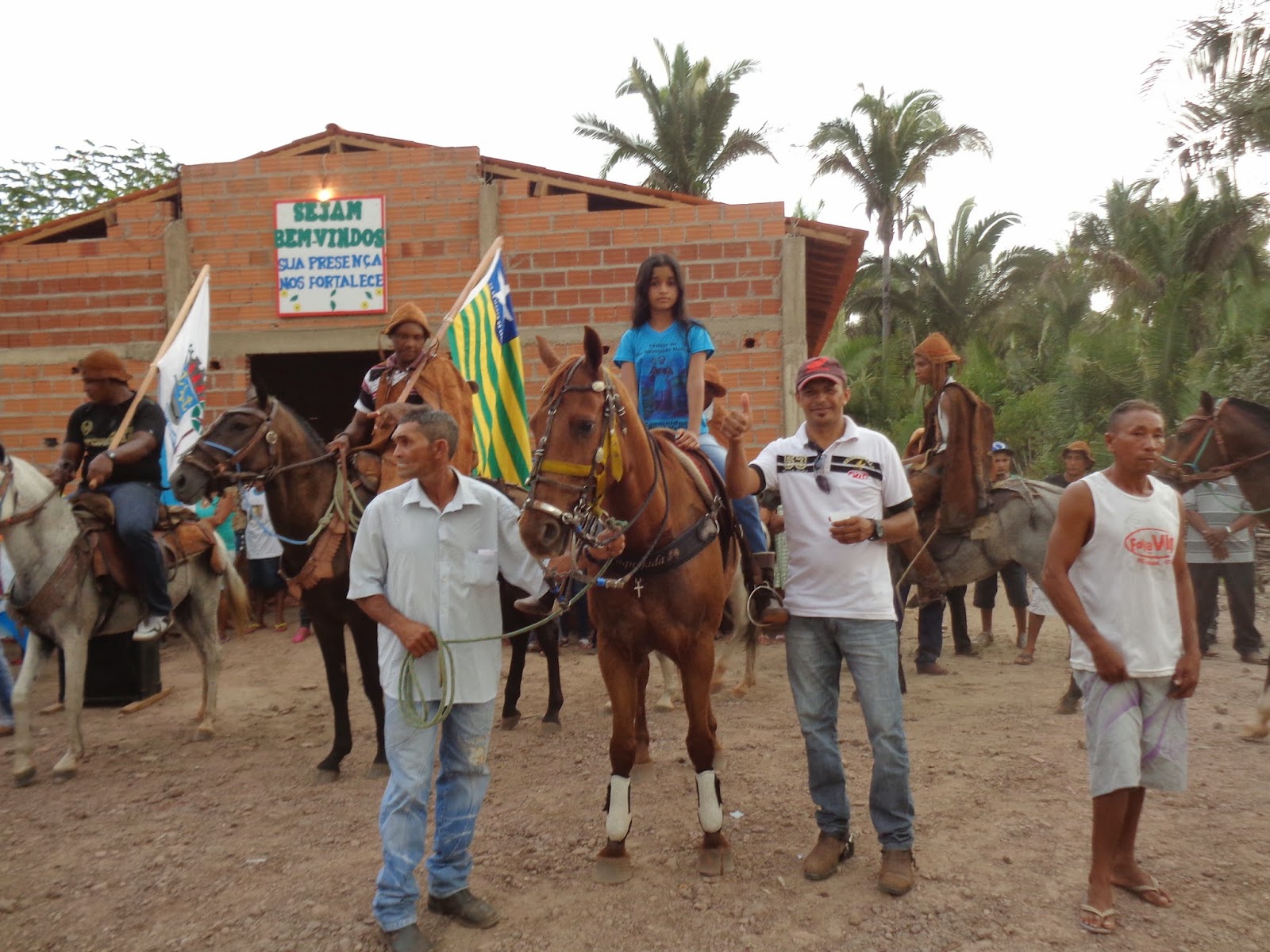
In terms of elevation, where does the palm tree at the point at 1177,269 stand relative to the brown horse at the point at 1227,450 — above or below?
above

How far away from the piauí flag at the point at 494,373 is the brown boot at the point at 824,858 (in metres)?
3.44

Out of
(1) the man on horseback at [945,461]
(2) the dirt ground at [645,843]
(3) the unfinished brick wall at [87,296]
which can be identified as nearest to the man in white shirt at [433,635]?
(2) the dirt ground at [645,843]

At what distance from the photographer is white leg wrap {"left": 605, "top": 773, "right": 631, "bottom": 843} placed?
4219 millimetres

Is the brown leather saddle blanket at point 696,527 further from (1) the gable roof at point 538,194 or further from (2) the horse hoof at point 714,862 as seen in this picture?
(1) the gable roof at point 538,194

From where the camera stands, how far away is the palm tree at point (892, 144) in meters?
29.2

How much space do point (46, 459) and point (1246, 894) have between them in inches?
431

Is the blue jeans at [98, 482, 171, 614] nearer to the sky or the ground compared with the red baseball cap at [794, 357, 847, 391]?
nearer to the ground

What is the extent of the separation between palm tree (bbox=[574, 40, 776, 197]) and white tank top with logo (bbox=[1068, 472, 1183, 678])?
79.0 ft

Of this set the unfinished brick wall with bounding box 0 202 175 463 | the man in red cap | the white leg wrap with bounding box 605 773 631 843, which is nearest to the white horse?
the man in red cap

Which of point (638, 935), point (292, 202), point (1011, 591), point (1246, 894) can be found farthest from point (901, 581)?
point (292, 202)

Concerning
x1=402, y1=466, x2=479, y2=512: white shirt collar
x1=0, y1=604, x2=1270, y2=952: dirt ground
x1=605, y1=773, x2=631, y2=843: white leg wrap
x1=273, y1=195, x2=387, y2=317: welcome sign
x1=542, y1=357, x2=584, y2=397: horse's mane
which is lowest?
x1=0, y1=604, x2=1270, y2=952: dirt ground

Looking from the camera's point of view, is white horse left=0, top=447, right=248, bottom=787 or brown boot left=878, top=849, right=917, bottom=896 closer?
brown boot left=878, top=849, right=917, bottom=896

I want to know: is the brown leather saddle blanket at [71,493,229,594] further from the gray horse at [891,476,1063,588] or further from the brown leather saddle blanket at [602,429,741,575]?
the gray horse at [891,476,1063,588]

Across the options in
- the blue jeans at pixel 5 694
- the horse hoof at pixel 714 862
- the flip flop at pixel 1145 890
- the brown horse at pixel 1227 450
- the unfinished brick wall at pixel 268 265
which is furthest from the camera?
the unfinished brick wall at pixel 268 265
